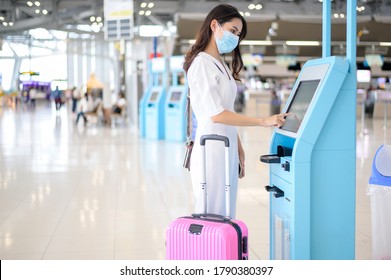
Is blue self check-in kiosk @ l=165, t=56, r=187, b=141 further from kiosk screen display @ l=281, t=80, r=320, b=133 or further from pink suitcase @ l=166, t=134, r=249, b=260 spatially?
pink suitcase @ l=166, t=134, r=249, b=260

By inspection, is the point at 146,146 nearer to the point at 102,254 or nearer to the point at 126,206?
the point at 126,206

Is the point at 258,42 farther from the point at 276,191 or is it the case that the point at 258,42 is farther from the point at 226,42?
the point at 226,42

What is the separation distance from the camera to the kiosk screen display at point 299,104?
9.85ft

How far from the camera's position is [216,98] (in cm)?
284

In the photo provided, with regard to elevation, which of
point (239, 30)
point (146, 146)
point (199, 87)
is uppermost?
point (239, 30)

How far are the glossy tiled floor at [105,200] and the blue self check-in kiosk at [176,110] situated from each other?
1456 millimetres

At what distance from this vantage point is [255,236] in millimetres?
4598

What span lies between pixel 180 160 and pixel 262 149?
6.77ft

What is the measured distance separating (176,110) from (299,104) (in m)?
10.1

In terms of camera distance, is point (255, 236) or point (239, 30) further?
point (255, 236)

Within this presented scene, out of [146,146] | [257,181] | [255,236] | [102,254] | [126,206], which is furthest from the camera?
[146,146]

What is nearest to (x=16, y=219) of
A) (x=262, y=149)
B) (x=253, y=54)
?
(x=262, y=149)

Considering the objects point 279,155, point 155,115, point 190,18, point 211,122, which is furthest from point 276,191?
point 190,18
